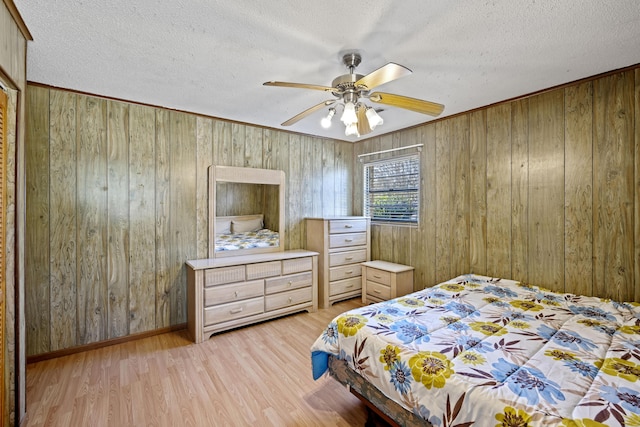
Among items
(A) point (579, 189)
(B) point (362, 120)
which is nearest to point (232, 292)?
(B) point (362, 120)

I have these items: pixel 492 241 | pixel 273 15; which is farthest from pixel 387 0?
pixel 492 241

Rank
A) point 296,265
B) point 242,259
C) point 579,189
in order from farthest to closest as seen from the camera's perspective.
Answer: point 296,265
point 242,259
point 579,189

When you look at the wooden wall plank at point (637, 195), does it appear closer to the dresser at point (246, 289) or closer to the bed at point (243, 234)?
the dresser at point (246, 289)

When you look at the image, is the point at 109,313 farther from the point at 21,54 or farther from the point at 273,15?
the point at 273,15

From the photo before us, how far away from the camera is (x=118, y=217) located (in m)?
2.78

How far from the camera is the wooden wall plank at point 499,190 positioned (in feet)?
9.29

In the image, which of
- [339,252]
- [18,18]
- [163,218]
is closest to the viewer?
[18,18]

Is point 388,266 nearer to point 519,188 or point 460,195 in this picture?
point 460,195

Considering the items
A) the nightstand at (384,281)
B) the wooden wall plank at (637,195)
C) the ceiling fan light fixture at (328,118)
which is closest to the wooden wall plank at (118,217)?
the ceiling fan light fixture at (328,118)

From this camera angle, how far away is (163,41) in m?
1.80

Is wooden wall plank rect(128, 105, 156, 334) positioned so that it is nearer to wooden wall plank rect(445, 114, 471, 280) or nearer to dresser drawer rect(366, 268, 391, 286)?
dresser drawer rect(366, 268, 391, 286)

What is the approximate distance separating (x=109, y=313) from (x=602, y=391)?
357 cm

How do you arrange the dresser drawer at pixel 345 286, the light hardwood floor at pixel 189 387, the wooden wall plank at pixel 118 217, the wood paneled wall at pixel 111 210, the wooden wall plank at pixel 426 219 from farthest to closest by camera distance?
the dresser drawer at pixel 345 286 → the wooden wall plank at pixel 426 219 → the wooden wall plank at pixel 118 217 → the wood paneled wall at pixel 111 210 → the light hardwood floor at pixel 189 387

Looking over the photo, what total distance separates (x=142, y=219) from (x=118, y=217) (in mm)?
201
